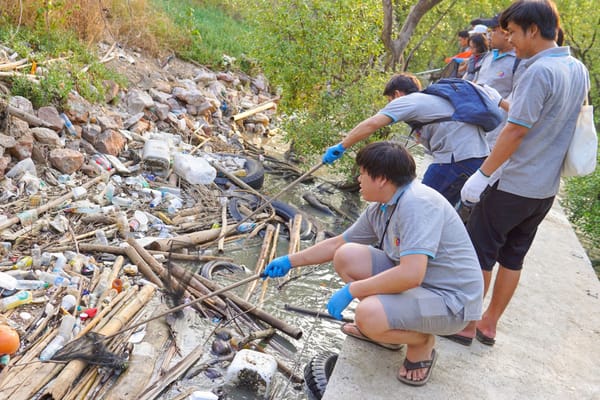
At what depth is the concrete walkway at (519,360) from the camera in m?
3.05

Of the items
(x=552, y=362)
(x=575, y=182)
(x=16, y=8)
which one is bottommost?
(x=575, y=182)

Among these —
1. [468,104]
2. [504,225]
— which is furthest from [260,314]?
[468,104]

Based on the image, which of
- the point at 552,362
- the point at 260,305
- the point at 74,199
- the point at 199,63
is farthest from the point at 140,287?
the point at 199,63

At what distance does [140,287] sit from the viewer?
455cm

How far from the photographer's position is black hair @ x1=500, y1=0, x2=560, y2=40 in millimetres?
2896

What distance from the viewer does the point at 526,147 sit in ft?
10.2

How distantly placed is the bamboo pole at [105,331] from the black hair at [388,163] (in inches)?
86.7

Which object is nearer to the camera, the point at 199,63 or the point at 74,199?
the point at 74,199

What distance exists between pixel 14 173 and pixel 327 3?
196 inches

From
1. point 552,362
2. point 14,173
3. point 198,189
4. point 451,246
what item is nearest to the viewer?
point 451,246

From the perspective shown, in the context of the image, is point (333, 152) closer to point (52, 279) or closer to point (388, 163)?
point (388, 163)

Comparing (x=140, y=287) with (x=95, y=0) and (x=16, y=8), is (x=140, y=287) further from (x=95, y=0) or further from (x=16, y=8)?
(x=95, y=0)

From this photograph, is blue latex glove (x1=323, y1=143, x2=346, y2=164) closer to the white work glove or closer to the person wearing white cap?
the white work glove

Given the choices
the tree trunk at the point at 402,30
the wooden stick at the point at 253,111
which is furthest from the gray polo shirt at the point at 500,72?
the wooden stick at the point at 253,111
